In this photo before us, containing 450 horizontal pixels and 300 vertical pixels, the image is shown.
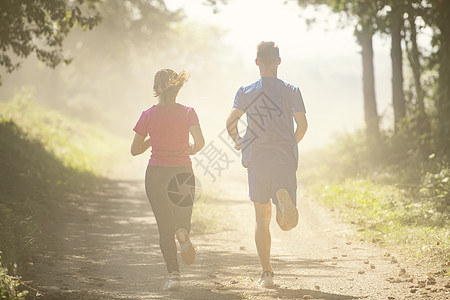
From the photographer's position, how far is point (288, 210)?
5582 millimetres

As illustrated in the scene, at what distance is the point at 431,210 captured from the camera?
9.35 metres

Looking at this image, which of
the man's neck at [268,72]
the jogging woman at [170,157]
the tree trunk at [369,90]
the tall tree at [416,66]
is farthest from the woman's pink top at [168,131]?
the tree trunk at [369,90]

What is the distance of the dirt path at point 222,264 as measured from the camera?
594 centimetres

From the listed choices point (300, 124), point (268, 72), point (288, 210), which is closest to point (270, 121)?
point (300, 124)

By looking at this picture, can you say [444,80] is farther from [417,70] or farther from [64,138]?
[64,138]

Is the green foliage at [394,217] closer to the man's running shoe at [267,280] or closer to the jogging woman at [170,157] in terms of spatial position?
the man's running shoe at [267,280]

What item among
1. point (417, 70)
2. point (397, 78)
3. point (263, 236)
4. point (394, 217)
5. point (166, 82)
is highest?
point (417, 70)

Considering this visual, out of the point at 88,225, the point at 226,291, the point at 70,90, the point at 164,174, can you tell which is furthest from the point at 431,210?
the point at 70,90

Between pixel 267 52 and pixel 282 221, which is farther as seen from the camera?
pixel 267 52

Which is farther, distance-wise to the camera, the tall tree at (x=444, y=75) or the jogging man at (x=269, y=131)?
the tall tree at (x=444, y=75)

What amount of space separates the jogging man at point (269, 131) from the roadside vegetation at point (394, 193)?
2315mm

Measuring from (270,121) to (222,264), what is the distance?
2.52 m

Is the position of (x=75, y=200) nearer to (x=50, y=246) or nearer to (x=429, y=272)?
(x=50, y=246)

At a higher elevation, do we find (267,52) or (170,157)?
(267,52)
